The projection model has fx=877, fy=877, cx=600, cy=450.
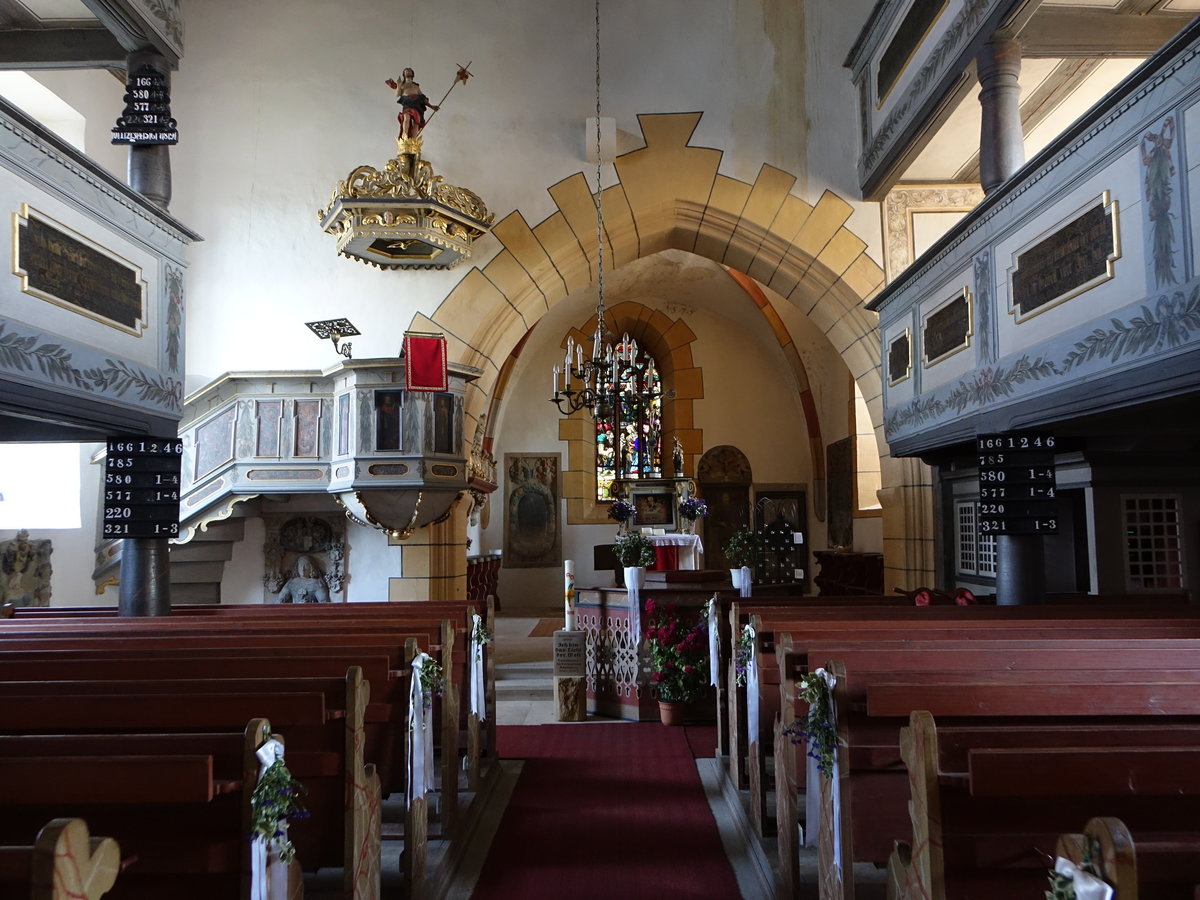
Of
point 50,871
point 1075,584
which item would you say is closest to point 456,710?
point 50,871

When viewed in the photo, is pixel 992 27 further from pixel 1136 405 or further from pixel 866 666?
pixel 866 666

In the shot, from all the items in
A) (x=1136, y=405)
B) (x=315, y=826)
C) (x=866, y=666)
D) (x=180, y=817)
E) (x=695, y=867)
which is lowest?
(x=695, y=867)

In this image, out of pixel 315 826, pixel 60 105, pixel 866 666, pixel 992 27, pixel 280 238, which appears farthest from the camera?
pixel 280 238

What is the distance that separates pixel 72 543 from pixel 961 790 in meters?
7.42

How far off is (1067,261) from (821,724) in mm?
2732

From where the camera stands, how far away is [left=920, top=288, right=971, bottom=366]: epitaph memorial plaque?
17.1 ft

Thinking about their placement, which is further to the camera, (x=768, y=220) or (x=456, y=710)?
(x=768, y=220)

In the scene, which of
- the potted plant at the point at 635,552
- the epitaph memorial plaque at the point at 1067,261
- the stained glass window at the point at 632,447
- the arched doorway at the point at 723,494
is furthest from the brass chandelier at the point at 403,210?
the arched doorway at the point at 723,494

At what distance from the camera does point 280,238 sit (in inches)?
340

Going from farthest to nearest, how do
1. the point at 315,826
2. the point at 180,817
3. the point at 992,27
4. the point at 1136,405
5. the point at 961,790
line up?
1. the point at 992,27
2. the point at 1136,405
3. the point at 315,826
4. the point at 180,817
5. the point at 961,790

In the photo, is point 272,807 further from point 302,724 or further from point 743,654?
point 743,654

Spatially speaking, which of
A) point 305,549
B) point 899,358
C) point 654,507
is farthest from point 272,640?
point 654,507

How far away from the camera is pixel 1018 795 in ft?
5.91

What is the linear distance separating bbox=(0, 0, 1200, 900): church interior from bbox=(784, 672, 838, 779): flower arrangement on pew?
0.02 m
